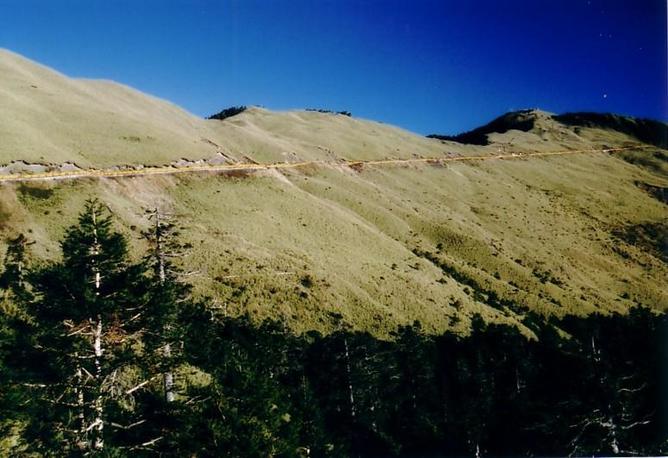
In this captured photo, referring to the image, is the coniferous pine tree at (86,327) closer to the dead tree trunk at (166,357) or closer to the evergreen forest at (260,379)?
the evergreen forest at (260,379)

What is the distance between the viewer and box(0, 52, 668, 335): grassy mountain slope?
1747 inches

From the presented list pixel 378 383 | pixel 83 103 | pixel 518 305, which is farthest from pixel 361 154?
pixel 378 383

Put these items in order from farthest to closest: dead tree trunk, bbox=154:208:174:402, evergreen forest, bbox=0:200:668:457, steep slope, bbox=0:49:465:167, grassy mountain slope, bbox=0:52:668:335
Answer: steep slope, bbox=0:49:465:167 → grassy mountain slope, bbox=0:52:668:335 → dead tree trunk, bbox=154:208:174:402 → evergreen forest, bbox=0:200:668:457

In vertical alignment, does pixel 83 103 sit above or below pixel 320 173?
above

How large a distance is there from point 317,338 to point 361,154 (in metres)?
80.6

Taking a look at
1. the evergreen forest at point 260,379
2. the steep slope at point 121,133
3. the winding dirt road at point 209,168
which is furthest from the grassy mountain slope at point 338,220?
the evergreen forest at point 260,379

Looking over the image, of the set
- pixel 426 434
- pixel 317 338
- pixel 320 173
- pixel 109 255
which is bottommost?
pixel 426 434

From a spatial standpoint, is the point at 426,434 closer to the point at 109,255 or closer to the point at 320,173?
the point at 109,255

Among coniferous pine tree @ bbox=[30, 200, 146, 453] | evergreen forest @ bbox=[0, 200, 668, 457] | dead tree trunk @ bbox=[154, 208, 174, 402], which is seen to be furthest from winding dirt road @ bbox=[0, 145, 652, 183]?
coniferous pine tree @ bbox=[30, 200, 146, 453]

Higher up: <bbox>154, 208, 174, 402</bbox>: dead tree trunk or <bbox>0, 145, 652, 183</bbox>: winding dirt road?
<bbox>0, 145, 652, 183</bbox>: winding dirt road

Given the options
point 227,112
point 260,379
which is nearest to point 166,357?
point 260,379

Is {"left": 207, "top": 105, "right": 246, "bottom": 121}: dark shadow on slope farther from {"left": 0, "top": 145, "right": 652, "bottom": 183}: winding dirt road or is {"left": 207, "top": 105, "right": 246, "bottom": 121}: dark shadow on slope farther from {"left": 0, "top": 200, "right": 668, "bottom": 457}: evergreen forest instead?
{"left": 0, "top": 200, "right": 668, "bottom": 457}: evergreen forest

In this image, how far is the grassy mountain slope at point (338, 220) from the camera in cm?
4438

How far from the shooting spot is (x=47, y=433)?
13320mm
